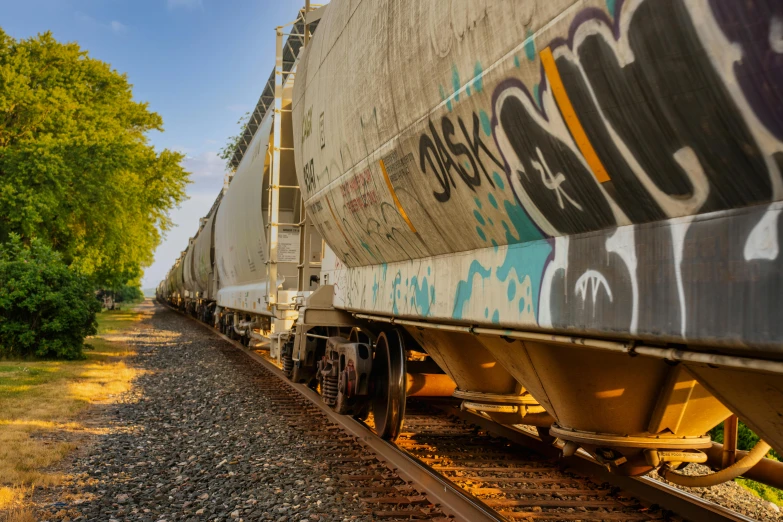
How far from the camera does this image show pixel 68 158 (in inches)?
769

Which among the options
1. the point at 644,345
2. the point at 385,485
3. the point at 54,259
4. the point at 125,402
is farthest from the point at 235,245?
the point at 644,345

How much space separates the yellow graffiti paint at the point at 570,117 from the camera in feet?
8.16

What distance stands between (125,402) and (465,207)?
7173mm

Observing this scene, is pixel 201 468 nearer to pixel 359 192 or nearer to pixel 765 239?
pixel 359 192

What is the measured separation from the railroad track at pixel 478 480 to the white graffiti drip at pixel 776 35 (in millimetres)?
3056

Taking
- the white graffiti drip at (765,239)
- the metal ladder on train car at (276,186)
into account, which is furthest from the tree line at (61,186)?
the white graffiti drip at (765,239)

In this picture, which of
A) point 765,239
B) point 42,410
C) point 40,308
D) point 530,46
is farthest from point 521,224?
point 40,308

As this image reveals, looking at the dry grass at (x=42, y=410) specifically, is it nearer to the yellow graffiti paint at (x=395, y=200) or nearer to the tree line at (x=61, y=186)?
the tree line at (x=61, y=186)

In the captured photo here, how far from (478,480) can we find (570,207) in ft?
9.55

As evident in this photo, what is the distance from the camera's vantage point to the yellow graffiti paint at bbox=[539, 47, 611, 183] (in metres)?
2.49

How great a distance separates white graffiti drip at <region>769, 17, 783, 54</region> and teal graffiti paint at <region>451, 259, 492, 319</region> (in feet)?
6.53

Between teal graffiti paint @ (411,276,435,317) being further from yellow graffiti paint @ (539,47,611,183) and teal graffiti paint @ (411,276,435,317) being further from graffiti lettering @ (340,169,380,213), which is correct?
yellow graffiti paint @ (539,47,611,183)

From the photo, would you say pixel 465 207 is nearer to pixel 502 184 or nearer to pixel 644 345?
pixel 502 184

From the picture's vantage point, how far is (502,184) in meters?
3.16
